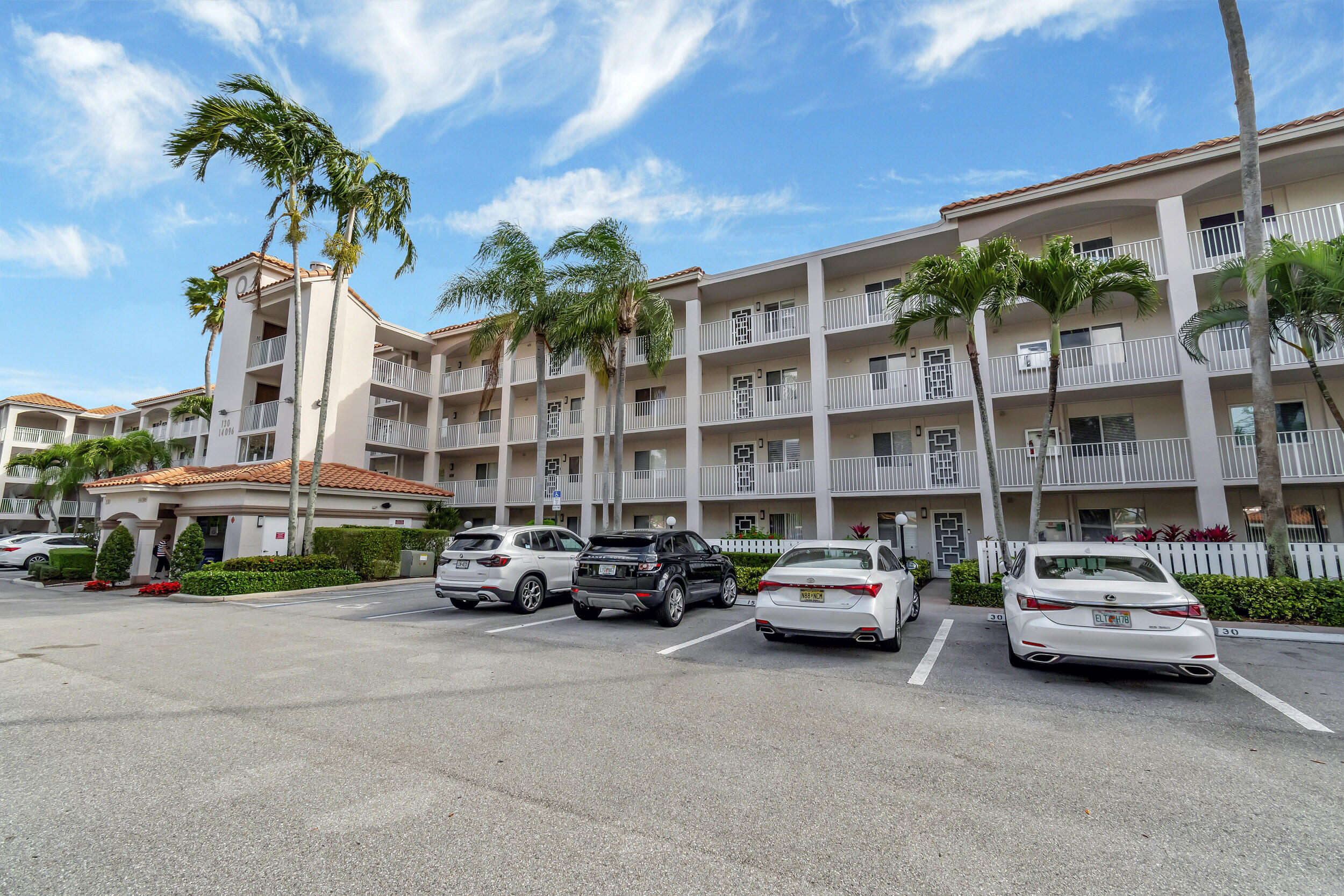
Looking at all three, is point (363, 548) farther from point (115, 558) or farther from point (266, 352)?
point (266, 352)

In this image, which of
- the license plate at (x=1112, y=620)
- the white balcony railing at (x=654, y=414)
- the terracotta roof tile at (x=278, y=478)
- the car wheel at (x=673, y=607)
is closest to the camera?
the license plate at (x=1112, y=620)

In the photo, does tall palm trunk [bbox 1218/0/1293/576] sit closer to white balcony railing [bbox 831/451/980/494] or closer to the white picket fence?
the white picket fence

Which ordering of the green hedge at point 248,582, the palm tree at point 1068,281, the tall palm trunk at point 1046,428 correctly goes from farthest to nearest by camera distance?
the green hedge at point 248,582 → the tall palm trunk at point 1046,428 → the palm tree at point 1068,281

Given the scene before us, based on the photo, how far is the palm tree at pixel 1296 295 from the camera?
32.9ft

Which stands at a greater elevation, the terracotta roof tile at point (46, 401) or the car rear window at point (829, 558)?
the terracotta roof tile at point (46, 401)

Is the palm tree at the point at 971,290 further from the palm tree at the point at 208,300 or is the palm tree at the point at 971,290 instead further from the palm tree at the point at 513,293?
the palm tree at the point at 208,300

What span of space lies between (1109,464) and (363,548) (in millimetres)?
20971

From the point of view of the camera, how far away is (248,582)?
48.6 ft

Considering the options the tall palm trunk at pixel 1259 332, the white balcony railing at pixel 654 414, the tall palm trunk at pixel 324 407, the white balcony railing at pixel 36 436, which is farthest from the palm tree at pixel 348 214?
the white balcony railing at pixel 36 436

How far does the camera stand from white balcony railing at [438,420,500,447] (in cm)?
2584

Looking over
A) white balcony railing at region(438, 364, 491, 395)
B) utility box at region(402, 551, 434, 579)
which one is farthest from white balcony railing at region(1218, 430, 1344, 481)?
white balcony railing at region(438, 364, 491, 395)

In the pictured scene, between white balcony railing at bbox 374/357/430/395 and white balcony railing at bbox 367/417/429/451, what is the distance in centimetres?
158

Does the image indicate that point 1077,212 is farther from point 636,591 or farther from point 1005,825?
point 1005,825

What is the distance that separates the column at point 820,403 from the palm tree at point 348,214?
13.2 m
